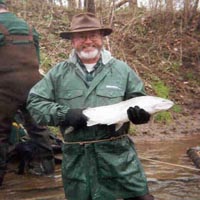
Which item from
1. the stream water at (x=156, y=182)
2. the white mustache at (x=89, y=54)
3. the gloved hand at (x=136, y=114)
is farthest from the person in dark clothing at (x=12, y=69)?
the gloved hand at (x=136, y=114)

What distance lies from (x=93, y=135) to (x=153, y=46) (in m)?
10.4

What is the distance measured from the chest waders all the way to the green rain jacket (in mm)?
2015

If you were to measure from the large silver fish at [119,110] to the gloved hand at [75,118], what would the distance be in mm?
38

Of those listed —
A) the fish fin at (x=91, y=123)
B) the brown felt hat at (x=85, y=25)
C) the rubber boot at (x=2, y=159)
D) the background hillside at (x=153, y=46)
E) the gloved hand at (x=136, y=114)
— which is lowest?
the background hillside at (x=153, y=46)

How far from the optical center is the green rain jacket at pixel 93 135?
4238 millimetres

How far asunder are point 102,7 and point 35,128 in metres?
8.86

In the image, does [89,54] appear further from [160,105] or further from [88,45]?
[160,105]

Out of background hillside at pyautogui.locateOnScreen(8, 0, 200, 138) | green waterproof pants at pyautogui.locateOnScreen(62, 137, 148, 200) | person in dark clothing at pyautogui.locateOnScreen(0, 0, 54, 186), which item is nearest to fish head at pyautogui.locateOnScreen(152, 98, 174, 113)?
green waterproof pants at pyautogui.locateOnScreen(62, 137, 148, 200)

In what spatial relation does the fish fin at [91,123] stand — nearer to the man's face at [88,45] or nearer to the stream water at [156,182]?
the man's face at [88,45]

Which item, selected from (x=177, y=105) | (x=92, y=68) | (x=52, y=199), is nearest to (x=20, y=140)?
(x=52, y=199)

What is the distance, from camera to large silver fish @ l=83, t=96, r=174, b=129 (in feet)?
13.4

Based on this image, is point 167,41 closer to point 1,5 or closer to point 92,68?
point 1,5

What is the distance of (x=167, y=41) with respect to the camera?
48.2 ft

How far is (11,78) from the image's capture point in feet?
20.8
